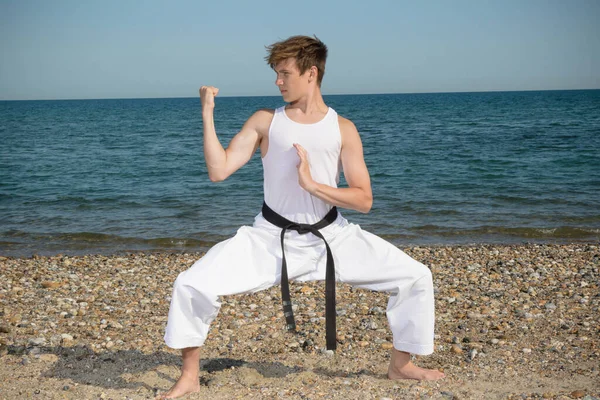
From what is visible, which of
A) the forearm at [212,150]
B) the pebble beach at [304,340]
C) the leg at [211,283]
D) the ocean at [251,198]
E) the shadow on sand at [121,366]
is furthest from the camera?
the ocean at [251,198]

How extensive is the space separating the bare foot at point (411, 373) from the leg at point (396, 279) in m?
0.31

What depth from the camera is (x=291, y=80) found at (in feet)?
13.0

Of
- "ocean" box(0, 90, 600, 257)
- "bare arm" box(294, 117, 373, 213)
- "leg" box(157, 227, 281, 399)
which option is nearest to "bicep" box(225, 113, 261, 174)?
"bare arm" box(294, 117, 373, 213)

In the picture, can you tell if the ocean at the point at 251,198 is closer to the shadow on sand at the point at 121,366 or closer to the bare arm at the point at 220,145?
the shadow on sand at the point at 121,366

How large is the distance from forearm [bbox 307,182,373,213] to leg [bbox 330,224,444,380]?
10.2 inches

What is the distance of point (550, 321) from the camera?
5.95 metres

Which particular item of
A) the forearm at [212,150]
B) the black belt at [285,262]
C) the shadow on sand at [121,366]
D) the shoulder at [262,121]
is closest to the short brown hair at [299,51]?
the shoulder at [262,121]

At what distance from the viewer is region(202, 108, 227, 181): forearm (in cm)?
378

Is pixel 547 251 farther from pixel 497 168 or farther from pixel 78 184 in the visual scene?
pixel 78 184

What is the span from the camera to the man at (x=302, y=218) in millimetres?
3801

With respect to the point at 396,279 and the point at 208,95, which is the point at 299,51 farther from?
the point at 396,279

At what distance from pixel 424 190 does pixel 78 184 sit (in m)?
11.2

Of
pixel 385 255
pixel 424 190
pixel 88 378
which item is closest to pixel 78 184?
pixel 424 190

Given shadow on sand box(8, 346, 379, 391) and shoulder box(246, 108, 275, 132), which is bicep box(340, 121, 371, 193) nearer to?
shoulder box(246, 108, 275, 132)
